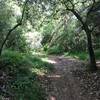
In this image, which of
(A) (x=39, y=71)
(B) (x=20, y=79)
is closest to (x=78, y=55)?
(A) (x=39, y=71)

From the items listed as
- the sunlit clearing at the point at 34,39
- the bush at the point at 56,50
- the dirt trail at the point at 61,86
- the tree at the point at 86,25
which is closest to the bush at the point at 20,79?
the dirt trail at the point at 61,86

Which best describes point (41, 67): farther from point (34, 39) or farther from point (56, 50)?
point (34, 39)

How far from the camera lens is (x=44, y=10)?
1305cm

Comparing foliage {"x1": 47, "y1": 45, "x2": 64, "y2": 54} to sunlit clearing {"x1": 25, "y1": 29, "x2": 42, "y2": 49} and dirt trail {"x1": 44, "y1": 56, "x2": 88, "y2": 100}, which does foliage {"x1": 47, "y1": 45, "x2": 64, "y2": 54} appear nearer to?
sunlit clearing {"x1": 25, "y1": 29, "x2": 42, "y2": 49}

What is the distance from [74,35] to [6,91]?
13.8 m

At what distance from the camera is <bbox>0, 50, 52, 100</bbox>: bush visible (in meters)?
9.80

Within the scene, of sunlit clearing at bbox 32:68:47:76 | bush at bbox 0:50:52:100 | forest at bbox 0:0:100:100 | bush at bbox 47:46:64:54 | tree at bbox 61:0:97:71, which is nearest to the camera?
bush at bbox 0:50:52:100

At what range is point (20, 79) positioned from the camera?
1084 centimetres

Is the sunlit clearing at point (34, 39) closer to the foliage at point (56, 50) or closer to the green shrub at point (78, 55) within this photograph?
the foliage at point (56, 50)

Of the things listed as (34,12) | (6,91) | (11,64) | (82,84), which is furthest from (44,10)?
(6,91)

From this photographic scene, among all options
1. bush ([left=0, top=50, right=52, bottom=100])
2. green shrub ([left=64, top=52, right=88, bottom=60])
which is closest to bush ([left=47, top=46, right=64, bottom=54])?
green shrub ([left=64, top=52, right=88, bottom=60])

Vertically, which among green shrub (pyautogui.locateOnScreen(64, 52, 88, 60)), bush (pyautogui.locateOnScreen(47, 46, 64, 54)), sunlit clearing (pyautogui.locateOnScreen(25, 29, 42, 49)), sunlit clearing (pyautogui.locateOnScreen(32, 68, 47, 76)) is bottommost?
sunlit clearing (pyautogui.locateOnScreen(32, 68, 47, 76))

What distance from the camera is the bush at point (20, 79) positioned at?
9.80 metres

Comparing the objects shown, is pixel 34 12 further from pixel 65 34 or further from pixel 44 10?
pixel 65 34
